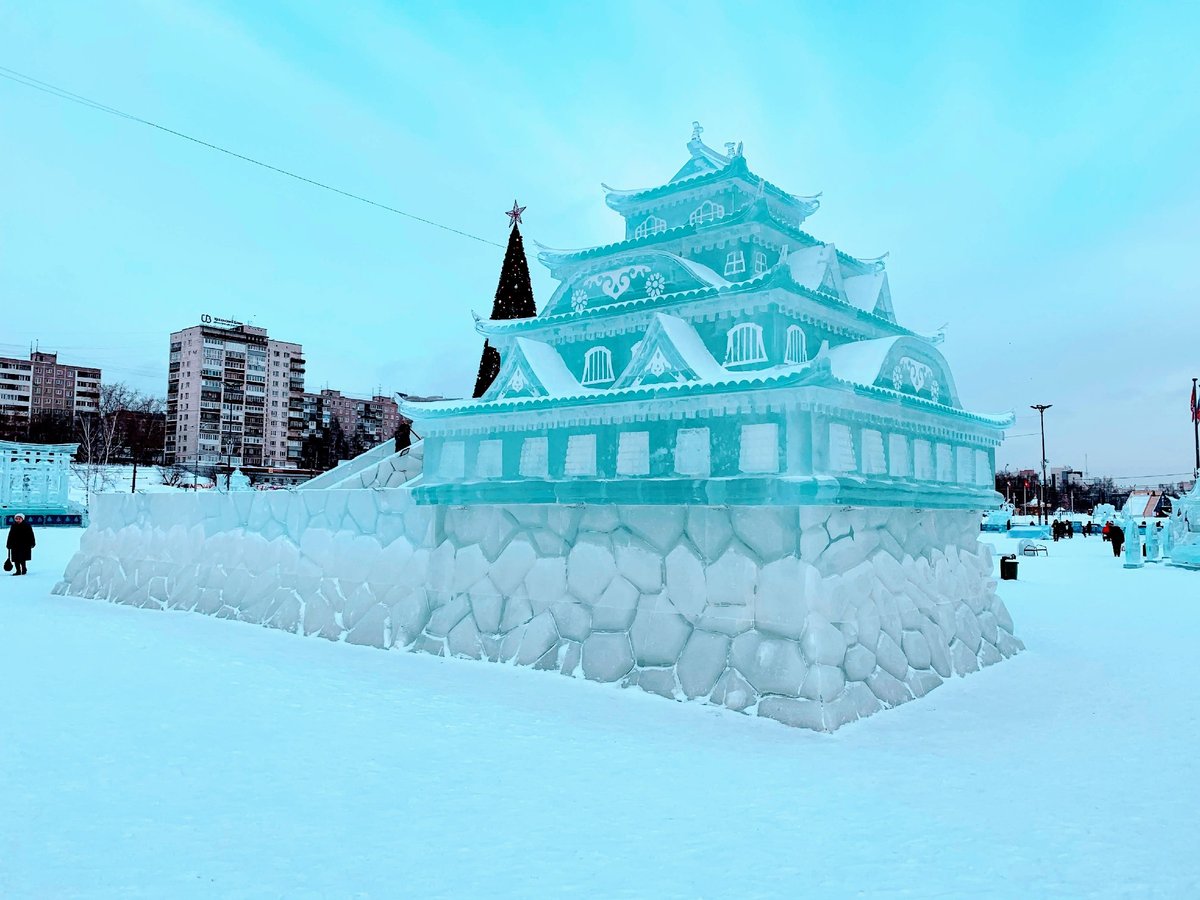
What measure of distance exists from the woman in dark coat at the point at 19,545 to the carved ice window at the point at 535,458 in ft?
45.8

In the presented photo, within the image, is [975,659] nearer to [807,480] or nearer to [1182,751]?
[1182,751]

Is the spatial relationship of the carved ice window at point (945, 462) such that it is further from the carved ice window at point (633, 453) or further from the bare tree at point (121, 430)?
the bare tree at point (121, 430)

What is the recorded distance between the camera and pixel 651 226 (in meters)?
9.82

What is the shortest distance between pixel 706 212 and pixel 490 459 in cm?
376

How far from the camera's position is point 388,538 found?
33.6 ft

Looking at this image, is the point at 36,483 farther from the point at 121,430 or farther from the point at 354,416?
the point at 354,416

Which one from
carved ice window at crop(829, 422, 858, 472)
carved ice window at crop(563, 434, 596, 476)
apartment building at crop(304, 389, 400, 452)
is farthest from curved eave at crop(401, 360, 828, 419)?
apartment building at crop(304, 389, 400, 452)

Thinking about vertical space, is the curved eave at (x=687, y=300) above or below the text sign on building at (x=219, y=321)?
below

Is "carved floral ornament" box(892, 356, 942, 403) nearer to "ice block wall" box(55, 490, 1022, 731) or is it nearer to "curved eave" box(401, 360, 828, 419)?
"ice block wall" box(55, 490, 1022, 731)

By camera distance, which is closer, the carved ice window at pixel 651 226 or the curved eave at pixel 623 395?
the curved eave at pixel 623 395

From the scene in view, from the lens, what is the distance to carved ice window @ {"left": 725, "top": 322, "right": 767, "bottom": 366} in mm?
8008

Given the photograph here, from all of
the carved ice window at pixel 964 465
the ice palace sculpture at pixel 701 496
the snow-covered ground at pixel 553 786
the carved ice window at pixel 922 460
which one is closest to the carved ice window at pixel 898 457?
the ice palace sculpture at pixel 701 496

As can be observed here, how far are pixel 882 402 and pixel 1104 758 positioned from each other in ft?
11.3

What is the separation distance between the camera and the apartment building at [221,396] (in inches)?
2594
